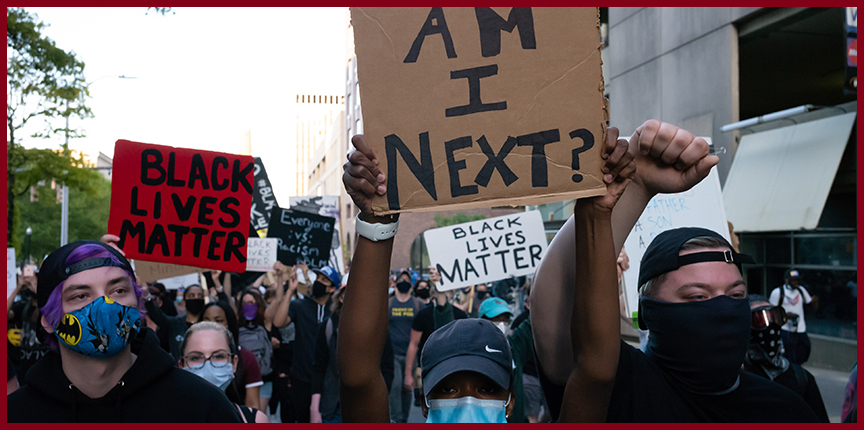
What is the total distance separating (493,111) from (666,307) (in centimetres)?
90

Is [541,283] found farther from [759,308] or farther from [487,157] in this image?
[759,308]

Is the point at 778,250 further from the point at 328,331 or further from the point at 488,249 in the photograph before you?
the point at 328,331

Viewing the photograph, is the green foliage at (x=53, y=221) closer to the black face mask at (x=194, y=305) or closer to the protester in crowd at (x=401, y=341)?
the protester in crowd at (x=401, y=341)

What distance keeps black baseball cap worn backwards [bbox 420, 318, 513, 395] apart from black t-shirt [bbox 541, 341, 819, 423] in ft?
0.61

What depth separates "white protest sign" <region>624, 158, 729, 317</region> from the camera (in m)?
4.35

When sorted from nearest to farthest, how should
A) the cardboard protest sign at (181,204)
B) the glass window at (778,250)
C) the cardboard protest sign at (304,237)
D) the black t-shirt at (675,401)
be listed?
the black t-shirt at (675,401) < the cardboard protest sign at (181,204) < the cardboard protest sign at (304,237) < the glass window at (778,250)

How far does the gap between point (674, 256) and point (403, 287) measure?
6.59 metres

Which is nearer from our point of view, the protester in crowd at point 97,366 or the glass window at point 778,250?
the protester in crowd at point 97,366

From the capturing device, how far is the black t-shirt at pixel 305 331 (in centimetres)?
661

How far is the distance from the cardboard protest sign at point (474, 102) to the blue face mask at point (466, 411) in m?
0.75

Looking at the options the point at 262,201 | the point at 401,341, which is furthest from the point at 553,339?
the point at 262,201

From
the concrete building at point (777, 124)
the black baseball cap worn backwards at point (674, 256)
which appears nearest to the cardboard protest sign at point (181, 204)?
the black baseball cap worn backwards at point (674, 256)

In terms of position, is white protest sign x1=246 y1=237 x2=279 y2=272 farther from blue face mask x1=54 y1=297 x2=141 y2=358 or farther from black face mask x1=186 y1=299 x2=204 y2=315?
blue face mask x1=54 y1=297 x2=141 y2=358

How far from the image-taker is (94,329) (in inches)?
91.7
